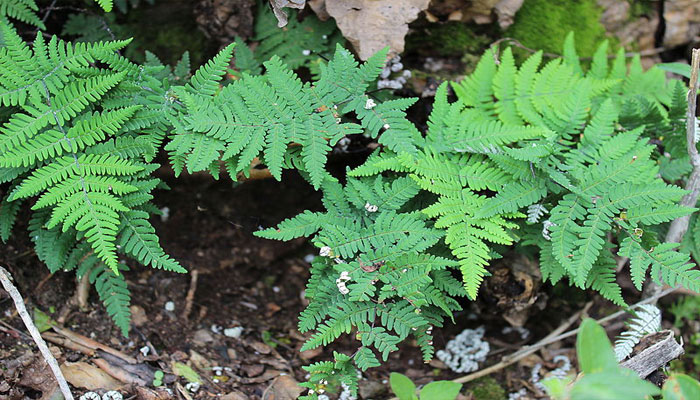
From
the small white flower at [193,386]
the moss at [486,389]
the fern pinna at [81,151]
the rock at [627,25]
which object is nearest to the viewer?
the fern pinna at [81,151]

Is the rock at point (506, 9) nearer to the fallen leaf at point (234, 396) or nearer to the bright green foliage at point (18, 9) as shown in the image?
the bright green foliage at point (18, 9)

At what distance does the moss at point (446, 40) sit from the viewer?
473 centimetres

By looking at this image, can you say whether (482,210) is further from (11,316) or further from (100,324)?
(11,316)

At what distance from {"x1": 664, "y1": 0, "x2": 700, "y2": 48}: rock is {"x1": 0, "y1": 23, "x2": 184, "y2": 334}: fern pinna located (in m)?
4.54

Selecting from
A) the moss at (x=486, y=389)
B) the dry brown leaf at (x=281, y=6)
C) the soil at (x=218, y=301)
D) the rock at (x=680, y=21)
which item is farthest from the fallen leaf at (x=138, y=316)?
the rock at (x=680, y=21)

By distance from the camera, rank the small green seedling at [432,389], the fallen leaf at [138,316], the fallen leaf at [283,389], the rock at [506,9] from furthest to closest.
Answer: the rock at [506,9], the fallen leaf at [138,316], the fallen leaf at [283,389], the small green seedling at [432,389]

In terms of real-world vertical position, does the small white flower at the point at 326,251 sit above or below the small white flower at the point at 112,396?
above

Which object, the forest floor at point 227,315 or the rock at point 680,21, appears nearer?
the forest floor at point 227,315

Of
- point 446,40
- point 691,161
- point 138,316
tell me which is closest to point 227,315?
point 138,316

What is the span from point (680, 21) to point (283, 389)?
15.7 ft

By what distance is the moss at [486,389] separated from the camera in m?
4.14

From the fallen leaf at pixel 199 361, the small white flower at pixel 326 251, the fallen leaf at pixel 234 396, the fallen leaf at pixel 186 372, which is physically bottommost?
the fallen leaf at pixel 234 396

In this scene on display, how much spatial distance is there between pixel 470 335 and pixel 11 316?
3.29 m

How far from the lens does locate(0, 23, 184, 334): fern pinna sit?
315cm
